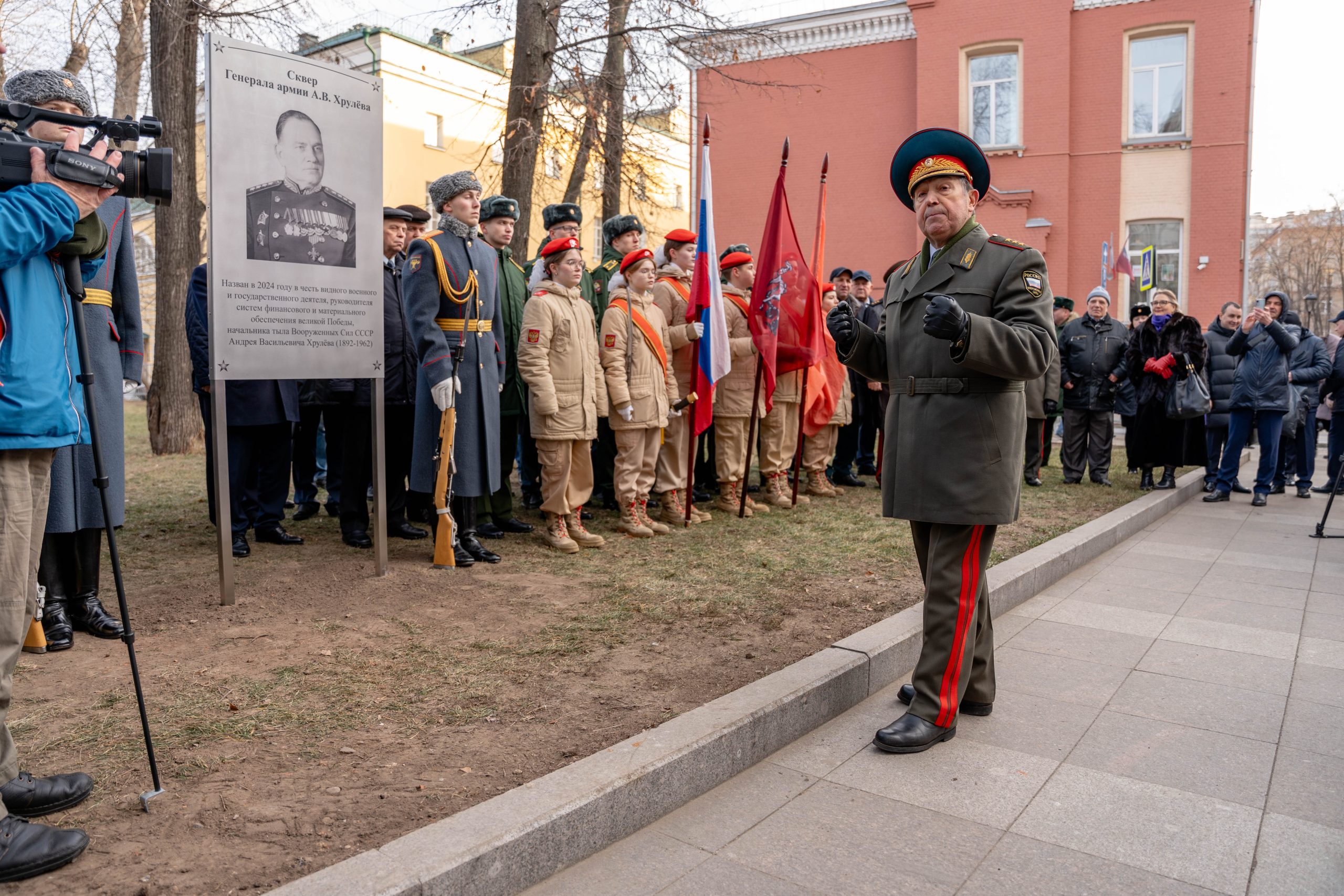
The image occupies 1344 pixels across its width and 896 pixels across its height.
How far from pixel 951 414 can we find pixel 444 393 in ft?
10.7

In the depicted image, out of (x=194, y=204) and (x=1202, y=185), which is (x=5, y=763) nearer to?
(x=194, y=204)

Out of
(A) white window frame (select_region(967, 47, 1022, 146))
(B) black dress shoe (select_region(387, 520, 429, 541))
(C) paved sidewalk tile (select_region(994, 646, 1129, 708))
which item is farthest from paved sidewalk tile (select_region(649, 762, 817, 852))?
(A) white window frame (select_region(967, 47, 1022, 146))

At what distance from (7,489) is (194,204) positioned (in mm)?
11231

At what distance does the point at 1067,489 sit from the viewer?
11.1 metres

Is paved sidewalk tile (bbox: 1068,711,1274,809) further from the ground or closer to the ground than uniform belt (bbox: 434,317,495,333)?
closer to the ground

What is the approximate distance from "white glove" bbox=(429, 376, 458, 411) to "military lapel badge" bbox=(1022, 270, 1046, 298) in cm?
350

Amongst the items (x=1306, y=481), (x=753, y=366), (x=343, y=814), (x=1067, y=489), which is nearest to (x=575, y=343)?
(x=753, y=366)

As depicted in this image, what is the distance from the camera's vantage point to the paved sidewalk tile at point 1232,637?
5.22 meters

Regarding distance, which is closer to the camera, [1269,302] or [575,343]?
[575,343]

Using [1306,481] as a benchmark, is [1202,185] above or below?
above

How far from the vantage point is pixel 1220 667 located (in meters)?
4.90

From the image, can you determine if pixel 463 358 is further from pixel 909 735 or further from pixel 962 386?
pixel 909 735

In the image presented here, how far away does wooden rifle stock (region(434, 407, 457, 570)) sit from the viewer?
605cm

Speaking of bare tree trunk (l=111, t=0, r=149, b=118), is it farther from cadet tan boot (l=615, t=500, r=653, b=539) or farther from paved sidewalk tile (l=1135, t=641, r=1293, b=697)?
paved sidewalk tile (l=1135, t=641, r=1293, b=697)
